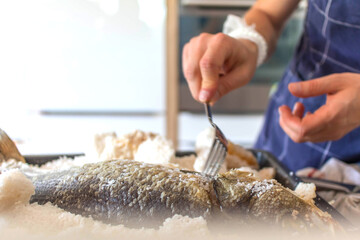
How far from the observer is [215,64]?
2.06 ft

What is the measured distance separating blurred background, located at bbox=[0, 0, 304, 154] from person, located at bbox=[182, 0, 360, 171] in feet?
2.63

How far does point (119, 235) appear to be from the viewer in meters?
0.30

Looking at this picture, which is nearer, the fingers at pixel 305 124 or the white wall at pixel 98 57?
the fingers at pixel 305 124

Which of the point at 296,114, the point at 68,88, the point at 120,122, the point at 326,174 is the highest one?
the point at 296,114

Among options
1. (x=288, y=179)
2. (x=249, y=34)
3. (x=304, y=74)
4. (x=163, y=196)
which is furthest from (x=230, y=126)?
(x=163, y=196)

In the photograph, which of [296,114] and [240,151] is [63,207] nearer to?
[240,151]

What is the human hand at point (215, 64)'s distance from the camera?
0.63 metres

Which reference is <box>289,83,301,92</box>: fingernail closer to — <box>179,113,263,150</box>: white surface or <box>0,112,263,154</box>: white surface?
<box>0,112,263,154</box>: white surface

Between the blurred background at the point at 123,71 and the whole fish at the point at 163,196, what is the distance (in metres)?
1.31

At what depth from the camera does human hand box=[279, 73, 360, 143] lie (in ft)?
1.95

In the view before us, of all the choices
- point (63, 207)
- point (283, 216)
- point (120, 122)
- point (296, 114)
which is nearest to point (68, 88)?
point (120, 122)

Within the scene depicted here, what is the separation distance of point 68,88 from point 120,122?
1.09 ft

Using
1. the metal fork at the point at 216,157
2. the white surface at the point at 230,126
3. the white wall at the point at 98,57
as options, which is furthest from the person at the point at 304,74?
the white wall at the point at 98,57

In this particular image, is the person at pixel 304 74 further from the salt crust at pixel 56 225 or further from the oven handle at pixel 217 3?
the oven handle at pixel 217 3
